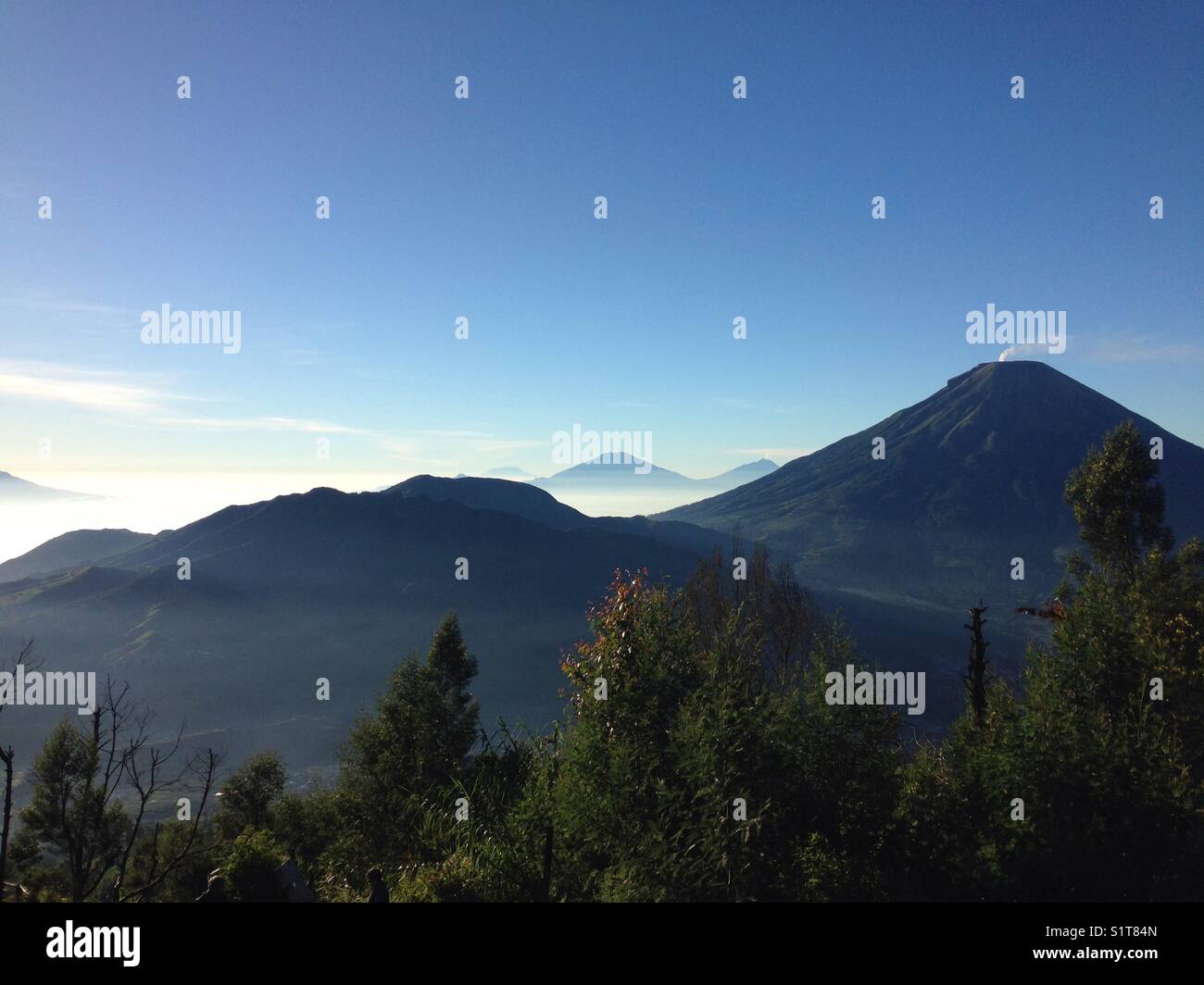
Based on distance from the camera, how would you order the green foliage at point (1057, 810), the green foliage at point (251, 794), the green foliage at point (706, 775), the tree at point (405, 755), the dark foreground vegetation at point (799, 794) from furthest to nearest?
the green foliage at point (251, 794) → the tree at point (405, 755) → the green foliage at point (1057, 810) → the dark foreground vegetation at point (799, 794) → the green foliage at point (706, 775)

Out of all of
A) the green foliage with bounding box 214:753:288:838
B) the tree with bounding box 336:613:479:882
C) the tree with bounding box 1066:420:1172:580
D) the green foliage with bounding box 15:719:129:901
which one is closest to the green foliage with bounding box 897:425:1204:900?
the tree with bounding box 336:613:479:882

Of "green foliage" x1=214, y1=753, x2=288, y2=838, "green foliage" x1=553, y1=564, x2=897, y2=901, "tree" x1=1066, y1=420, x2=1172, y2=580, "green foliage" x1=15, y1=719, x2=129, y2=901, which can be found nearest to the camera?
"green foliage" x1=553, y1=564, x2=897, y2=901

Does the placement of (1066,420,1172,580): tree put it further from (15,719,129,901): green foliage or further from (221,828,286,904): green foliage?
(15,719,129,901): green foliage

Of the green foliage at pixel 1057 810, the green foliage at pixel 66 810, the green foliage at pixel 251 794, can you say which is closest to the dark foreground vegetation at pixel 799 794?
the green foliage at pixel 1057 810

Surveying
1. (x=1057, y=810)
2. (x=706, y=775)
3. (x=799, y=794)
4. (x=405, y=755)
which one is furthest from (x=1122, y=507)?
(x=706, y=775)

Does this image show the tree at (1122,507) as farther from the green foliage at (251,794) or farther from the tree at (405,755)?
the green foliage at (251,794)

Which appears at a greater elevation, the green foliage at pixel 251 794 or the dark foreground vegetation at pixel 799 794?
the dark foreground vegetation at pixel 799 794
